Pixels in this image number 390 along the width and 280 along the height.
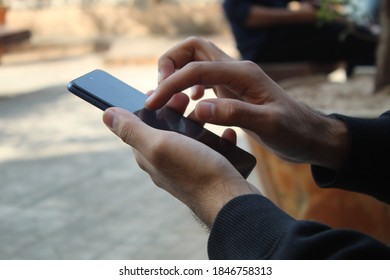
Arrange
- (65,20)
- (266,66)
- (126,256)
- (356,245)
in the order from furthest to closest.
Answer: (65,20)
(266,66)
(126,256)
(356,245)

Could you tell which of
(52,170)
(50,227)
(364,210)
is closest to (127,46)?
(52,170)

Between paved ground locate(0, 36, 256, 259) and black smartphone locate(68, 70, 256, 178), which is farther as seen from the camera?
paved ground locate(0, 36, 256, 259)

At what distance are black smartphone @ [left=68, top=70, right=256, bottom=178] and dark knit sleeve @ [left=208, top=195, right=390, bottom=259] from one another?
15 cm

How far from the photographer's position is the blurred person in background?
9.70 feet

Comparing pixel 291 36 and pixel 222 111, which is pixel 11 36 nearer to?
pixel 291 36

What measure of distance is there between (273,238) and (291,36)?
2.29 metres

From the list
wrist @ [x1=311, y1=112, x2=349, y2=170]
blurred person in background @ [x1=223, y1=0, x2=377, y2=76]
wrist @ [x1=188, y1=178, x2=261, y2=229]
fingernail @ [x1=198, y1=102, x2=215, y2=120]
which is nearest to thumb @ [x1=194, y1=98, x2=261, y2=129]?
fingernail @ [x1=198, y1=102, x2=215, y2=120]

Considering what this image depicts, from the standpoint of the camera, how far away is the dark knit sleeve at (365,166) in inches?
48.6

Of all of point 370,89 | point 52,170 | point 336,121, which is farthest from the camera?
point 52,170

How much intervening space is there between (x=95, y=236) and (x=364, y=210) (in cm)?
102

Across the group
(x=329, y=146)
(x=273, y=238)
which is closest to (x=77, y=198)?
(x=329, y=146)

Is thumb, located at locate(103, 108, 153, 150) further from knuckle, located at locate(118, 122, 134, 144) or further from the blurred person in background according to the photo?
the blurred person in background

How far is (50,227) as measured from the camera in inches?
109

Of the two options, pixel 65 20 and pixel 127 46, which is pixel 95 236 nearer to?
pixel 127 46
